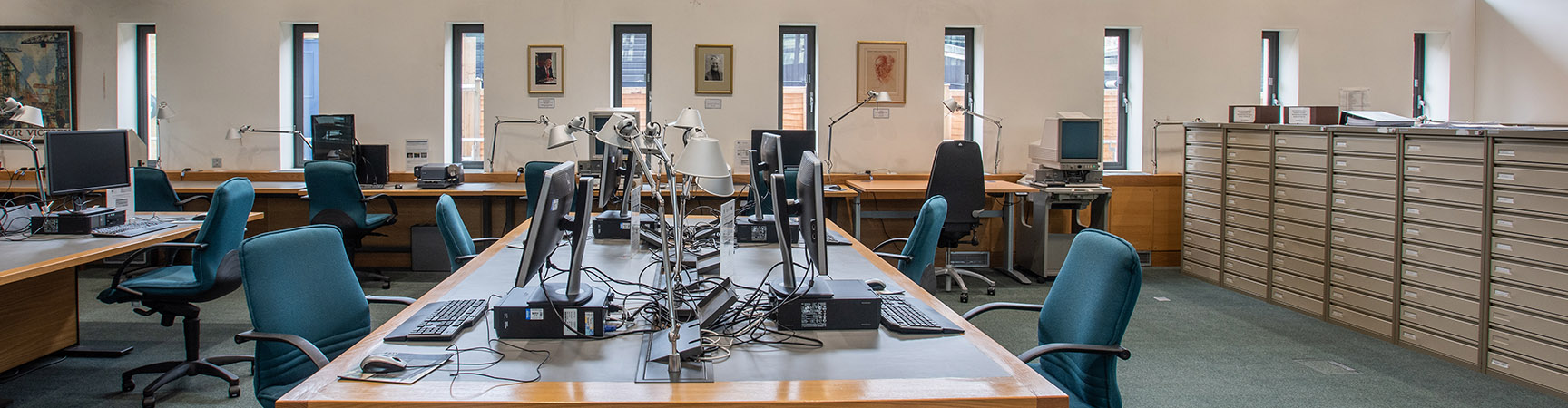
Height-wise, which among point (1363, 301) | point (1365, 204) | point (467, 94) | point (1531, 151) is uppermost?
point (467, 94)

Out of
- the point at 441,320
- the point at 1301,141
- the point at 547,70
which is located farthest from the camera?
the point at 547,70

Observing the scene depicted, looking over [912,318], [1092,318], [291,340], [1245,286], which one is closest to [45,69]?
[291,340]

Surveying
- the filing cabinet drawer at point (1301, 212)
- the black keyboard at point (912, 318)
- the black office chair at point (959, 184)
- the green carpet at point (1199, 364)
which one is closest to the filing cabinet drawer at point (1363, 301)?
the green carpet at point (1199, 364)

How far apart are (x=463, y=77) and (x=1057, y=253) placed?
183 inches

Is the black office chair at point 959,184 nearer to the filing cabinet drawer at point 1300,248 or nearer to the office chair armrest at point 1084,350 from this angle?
the filing cabinet drawer at point 1300,248

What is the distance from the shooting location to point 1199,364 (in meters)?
3.98

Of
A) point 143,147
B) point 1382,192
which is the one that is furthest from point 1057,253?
point 143,147

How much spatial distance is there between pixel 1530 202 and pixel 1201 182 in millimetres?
2379

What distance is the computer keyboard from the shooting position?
147 inches

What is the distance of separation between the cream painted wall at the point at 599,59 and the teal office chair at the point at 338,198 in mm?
1229

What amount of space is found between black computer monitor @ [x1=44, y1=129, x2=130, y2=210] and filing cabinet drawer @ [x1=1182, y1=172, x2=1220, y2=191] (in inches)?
233

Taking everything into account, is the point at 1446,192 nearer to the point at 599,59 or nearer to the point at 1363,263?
the point at 1363,263

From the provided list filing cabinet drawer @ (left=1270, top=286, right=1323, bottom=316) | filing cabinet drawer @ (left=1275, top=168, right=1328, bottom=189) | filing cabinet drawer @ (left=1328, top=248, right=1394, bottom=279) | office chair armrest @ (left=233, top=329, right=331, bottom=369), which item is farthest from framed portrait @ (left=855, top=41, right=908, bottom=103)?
office chair armrest @ (left=233, top=329, right=331, bottom=369)

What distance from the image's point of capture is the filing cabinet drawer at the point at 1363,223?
432 cm
